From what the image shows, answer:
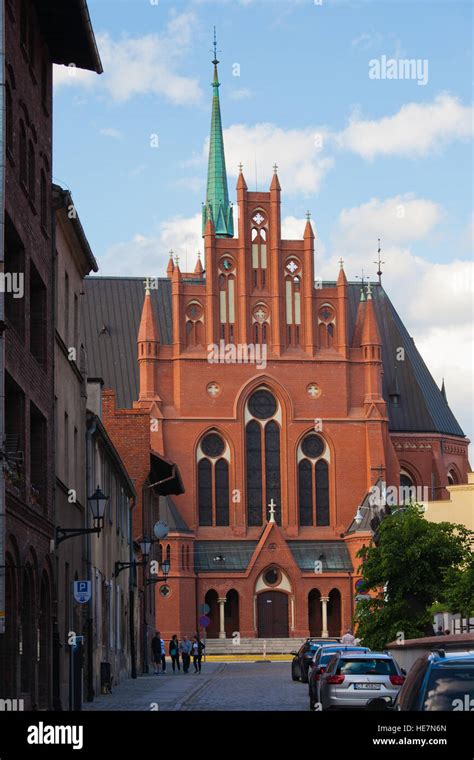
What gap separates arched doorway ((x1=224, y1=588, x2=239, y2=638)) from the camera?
81.1m

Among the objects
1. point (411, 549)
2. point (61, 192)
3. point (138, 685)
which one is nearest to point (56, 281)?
point (61, 192)

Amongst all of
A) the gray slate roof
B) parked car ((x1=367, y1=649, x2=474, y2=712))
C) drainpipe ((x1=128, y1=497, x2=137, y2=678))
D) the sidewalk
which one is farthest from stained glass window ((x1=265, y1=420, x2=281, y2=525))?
parked car ((x1=367, y1=649, x2=474, y2=712))

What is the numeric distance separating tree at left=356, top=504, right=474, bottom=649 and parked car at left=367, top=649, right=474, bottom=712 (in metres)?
35.3

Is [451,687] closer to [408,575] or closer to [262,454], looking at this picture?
[408,575]

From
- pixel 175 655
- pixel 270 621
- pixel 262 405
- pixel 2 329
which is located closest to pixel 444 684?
pixel 2 329

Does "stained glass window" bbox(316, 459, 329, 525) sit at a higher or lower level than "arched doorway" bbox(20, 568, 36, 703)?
higher

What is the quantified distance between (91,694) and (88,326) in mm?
59376

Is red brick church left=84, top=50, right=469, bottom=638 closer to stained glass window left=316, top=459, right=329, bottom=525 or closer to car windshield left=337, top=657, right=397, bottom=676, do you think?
stained glass window left=316, top=459, right=329, bottom=525

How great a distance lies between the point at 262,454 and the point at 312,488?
3.46 m

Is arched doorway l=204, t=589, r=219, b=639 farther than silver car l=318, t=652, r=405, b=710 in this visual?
Yes

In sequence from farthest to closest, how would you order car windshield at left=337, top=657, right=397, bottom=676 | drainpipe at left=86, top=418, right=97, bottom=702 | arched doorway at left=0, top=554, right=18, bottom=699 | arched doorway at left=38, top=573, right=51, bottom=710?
drainpipe at left=86, top=418, right=97, bottom=702, arched doorway at left=38, top=573, right=51, bottom=710, car windshield at left=337, top=657, right=397, bottom=676, arched doorway at left=0, top=554, right=18, bottom=699

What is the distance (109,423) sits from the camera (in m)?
52.3

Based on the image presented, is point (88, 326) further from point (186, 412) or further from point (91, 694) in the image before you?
point (91, 694)

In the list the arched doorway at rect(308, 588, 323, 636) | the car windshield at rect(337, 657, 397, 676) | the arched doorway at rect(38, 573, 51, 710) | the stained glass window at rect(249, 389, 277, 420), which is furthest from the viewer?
the stained glass window at rect(249, 389, 277, 420)
